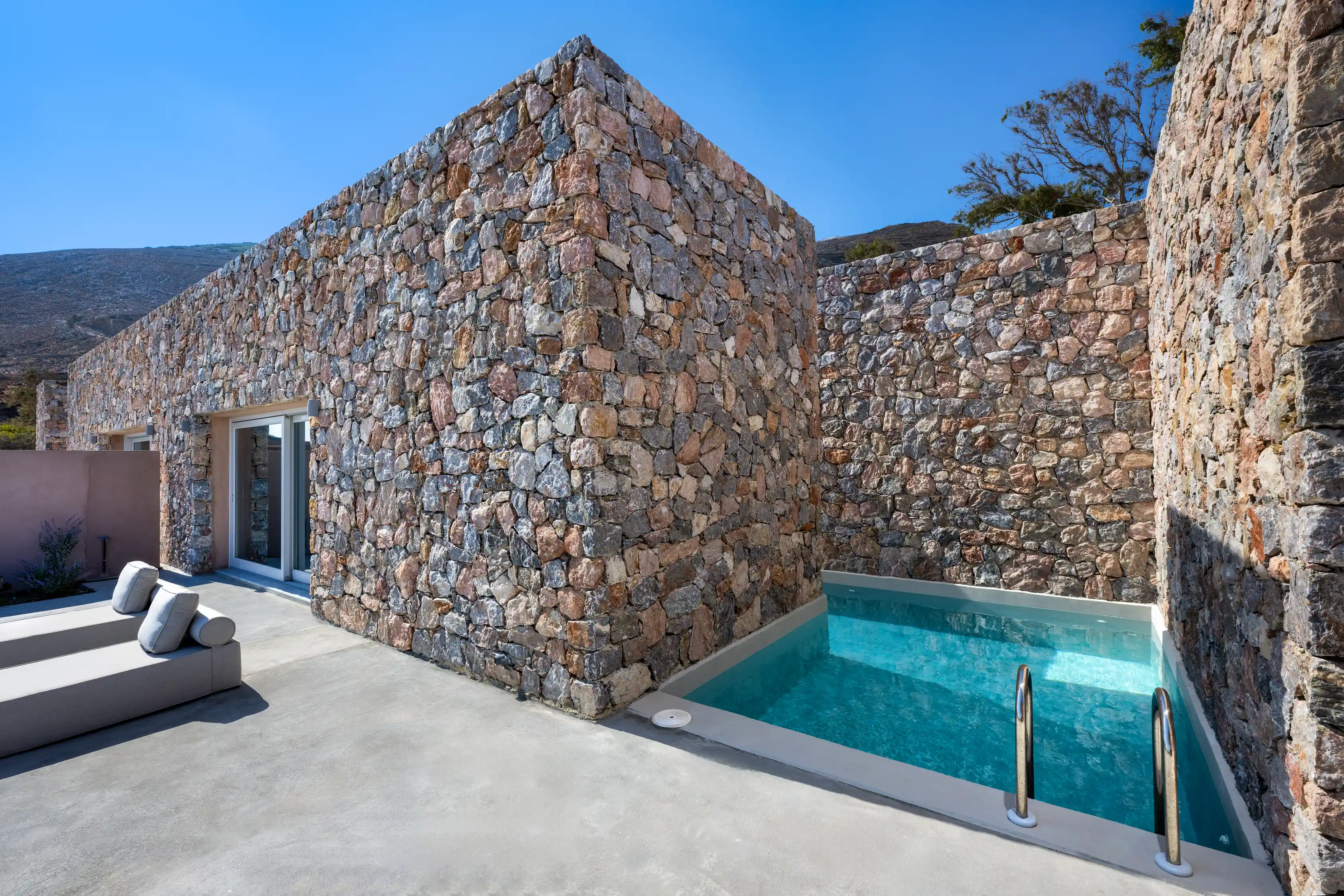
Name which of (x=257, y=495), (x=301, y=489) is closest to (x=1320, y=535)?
(x=301, y=489)

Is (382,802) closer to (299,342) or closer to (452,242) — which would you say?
(452,242)

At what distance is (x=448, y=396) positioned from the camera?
161 inches

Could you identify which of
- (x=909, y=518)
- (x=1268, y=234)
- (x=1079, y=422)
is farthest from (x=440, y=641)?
(x=1079, y=422)

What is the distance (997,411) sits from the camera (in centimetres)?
684

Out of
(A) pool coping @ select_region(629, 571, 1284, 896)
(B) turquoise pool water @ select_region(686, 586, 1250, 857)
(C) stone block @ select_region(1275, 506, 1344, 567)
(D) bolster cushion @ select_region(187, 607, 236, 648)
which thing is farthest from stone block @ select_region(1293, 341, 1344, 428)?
(D) bolster cushion @ select_region(187, 607, 236, 648)

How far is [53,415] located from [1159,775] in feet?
62.9

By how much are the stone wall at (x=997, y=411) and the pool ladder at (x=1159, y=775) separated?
3783 millimetres

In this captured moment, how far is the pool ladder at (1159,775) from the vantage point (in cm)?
203

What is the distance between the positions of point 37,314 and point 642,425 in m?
42.0

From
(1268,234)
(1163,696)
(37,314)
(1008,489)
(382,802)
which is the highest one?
(37,314)

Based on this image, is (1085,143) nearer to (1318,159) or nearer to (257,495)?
(1318,159)

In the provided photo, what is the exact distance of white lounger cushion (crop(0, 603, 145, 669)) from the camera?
12.9ft

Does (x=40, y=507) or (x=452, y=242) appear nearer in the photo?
(x=452, y=242)

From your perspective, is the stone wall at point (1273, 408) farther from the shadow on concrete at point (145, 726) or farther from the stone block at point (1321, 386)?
the shadow on concrete at point (145, 726)
